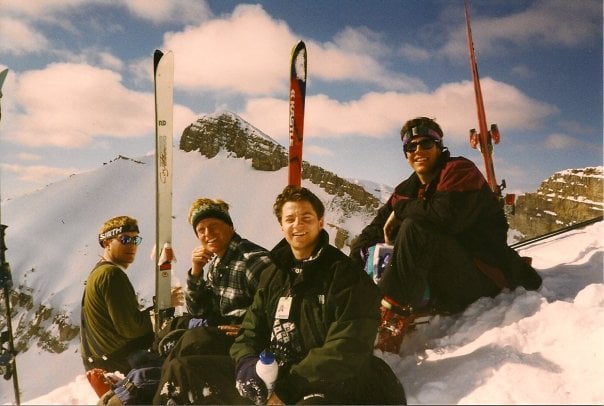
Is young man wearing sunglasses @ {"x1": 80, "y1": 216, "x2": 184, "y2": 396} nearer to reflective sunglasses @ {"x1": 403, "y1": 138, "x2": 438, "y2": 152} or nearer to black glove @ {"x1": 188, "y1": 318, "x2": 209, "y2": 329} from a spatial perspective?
black glove @ {"x1": 188, "y1": 318, "x2": 209, "y2": 329}

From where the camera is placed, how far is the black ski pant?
288 centimetres

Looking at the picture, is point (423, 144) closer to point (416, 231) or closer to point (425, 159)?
point (425, 159)

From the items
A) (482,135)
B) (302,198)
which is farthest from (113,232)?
(482,135)

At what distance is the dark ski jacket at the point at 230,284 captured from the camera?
3219 millimetres

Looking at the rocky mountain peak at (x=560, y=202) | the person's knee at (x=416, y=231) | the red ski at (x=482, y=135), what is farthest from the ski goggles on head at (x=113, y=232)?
the rocky mountain peak at (x=560, y=202)

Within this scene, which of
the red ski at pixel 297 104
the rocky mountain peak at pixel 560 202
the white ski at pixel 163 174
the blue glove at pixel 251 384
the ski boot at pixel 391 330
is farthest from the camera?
the rocky mountain peak at pixel 560 202

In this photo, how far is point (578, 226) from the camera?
215 inches

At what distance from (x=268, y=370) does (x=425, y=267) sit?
1392mm

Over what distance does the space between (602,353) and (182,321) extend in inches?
127

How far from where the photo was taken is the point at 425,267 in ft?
9.57

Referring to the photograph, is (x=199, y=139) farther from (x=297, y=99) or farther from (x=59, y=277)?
(x=297, y=99)

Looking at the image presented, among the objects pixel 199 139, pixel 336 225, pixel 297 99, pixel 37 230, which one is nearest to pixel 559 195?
pixel 336 225

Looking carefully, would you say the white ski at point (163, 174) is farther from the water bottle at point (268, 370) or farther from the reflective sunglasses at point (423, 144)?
the reflective sunglasses at point (423, 144)

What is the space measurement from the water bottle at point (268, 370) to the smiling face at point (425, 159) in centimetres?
196
